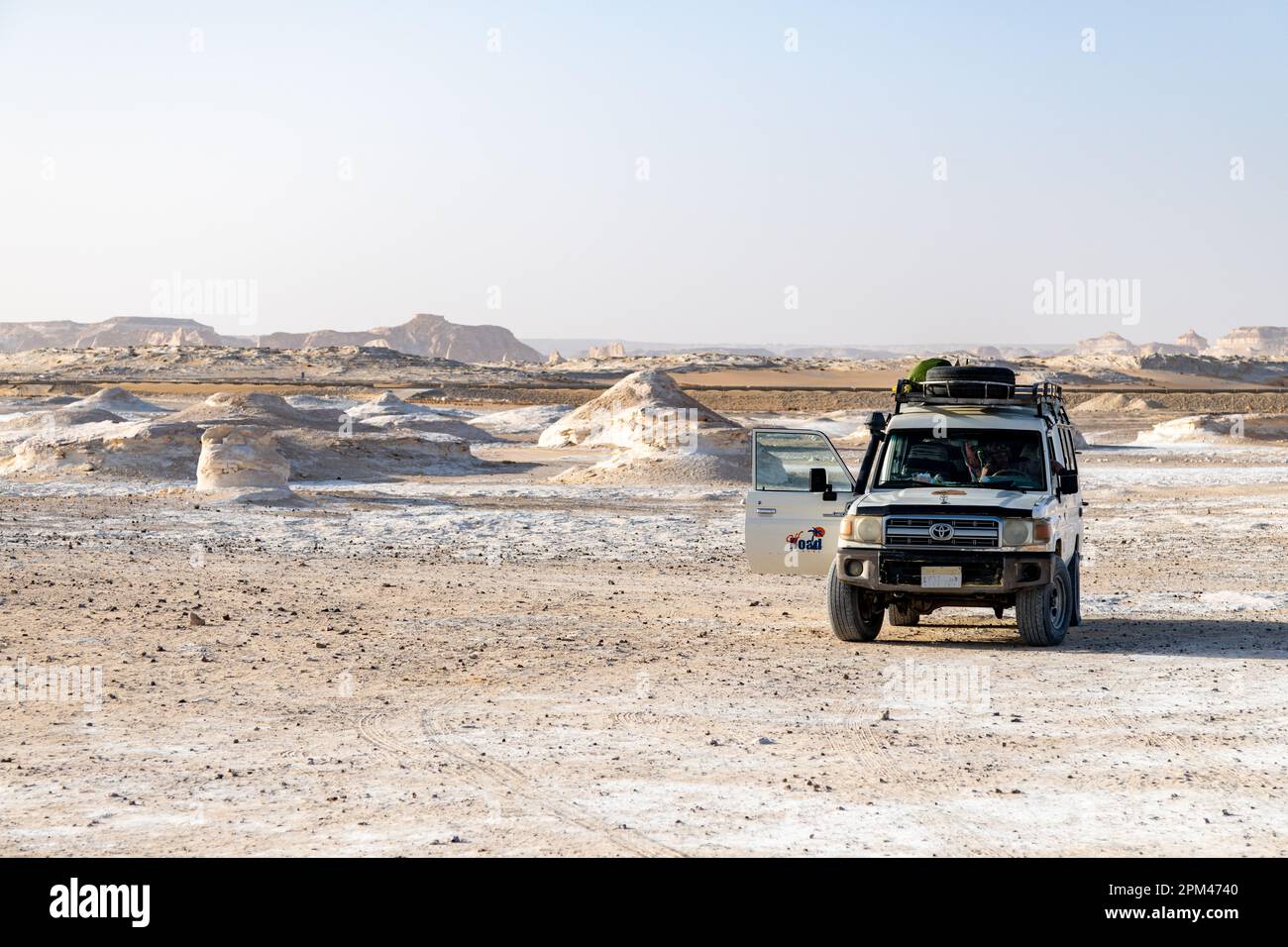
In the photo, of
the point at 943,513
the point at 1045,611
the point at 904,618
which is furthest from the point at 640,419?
the point at 943,513

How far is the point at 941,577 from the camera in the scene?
1266 centimetres

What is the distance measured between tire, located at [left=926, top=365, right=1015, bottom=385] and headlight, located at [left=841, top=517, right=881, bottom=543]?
1.98m

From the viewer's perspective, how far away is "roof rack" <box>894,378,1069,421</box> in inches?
557

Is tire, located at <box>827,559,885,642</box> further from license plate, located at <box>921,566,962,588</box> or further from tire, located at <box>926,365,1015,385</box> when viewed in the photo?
tire, located at <box>926,365,1015,385</box>

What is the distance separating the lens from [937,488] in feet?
44.2

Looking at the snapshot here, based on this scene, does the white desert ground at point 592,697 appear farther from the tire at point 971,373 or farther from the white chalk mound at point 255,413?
the white chalk mound at point 255,413

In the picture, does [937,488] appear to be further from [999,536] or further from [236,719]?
[236,719]

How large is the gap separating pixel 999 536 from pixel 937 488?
1.00m

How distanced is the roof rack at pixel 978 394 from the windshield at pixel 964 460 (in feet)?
1.31

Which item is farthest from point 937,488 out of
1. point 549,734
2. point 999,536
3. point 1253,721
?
point 549,734

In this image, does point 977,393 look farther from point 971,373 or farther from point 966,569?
point 966,569

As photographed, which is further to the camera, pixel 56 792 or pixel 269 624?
pixel 269 624

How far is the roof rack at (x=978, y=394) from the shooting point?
14.1 metres
